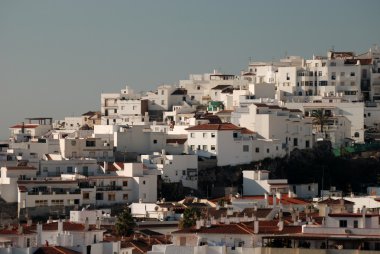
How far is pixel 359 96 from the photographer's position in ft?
398

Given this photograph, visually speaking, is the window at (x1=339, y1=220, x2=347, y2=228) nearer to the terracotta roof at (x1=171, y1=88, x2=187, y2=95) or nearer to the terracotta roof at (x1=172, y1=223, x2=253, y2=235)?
the terracotta roof at (x1=172, y1=223, x2=253, y2=235)

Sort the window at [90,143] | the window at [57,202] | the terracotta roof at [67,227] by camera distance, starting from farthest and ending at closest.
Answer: the window at [90,143]
the window at [57,202]
the terracotta roof at [67,227]

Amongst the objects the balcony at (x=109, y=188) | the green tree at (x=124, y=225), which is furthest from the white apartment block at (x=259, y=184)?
the green tree at (x=124, y=225)

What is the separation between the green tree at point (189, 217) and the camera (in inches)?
2985

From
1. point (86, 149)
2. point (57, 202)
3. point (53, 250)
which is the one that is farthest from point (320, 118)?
point (53, 250)

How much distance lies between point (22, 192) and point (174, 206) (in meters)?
7.96

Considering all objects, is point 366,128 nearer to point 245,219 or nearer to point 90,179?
point 90,179

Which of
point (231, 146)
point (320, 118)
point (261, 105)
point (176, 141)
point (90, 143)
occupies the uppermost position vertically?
point (261, 105)

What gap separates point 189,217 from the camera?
7850cm

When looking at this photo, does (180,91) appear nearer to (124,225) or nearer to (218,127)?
(218,127)

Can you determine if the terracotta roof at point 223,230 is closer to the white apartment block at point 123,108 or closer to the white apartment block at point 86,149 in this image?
the white apartment block at point 86,149

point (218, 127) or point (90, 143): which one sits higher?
point (218, 127)

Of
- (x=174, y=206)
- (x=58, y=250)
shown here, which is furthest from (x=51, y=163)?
(x=58, y=250)

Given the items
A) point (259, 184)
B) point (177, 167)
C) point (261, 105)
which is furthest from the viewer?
point (261, 105)
